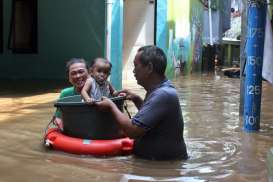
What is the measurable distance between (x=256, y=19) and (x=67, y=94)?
2931 mm

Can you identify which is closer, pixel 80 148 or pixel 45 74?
pixel 80 148

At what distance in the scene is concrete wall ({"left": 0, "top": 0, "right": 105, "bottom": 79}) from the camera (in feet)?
54.4

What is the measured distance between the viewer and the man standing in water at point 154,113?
5.45 meters

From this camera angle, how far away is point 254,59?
26.6 ft

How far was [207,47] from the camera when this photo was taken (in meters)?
31.1

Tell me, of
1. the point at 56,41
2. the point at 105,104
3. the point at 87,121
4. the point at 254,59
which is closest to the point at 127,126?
the point at 105,104

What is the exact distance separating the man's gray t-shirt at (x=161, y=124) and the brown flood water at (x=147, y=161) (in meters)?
0.11

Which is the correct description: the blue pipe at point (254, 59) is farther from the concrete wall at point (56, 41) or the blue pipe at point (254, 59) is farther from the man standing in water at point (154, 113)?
the concrete wall at point (56, 41)

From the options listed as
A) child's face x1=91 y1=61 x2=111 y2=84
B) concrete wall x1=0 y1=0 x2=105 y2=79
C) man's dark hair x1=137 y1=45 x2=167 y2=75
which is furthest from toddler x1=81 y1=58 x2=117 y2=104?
Answer: concrete wall x1=0 y1=0 x2=105 y2=79

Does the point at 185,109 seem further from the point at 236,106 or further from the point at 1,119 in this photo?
the point at 1,119

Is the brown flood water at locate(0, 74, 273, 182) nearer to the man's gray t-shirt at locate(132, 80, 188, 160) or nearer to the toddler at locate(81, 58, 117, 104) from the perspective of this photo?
the man's gray t-shirt at locate(132, 80, 188, 160)

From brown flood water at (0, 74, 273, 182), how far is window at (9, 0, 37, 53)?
7.01 meters

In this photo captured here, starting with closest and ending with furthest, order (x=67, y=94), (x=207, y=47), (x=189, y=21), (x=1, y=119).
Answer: (x=67, y=94), (x=1, y=119), (x=189, y=21), (x=207, y=47)

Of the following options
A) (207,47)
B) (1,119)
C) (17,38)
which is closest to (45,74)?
(17,38)
